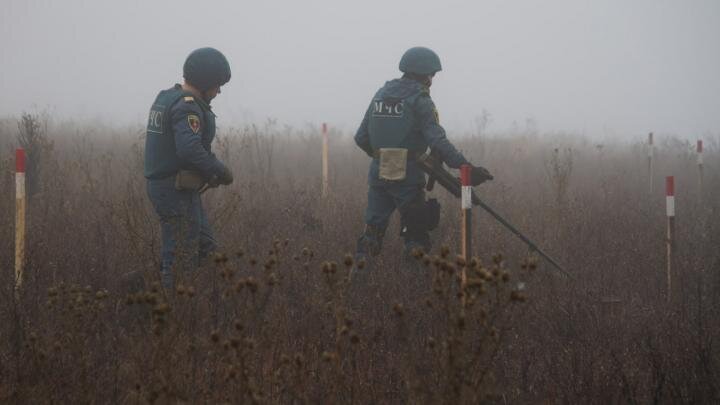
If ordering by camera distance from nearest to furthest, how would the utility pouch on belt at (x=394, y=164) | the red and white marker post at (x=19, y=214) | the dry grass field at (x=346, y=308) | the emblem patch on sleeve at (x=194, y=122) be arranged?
1. the dry grass field at (x=346, y=308)
2. the emblem patch on sleeve at (x=194, y=122)
3. the red and white marker post at (x=19, y=214)
4. the utility pouch on belt at (x=394, y=164)

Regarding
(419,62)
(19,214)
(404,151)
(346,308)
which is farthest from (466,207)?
(19,214)

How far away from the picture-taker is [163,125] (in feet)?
15.6

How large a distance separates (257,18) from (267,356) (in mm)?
102635

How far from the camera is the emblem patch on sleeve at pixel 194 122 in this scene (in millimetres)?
4628

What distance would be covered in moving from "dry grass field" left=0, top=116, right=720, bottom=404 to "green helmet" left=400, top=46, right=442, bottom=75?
169cm

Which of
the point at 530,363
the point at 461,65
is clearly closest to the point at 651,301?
the point at 530,363

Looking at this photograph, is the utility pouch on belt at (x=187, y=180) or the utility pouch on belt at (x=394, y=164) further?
the utility pouch on belt at (x=394, y=164)

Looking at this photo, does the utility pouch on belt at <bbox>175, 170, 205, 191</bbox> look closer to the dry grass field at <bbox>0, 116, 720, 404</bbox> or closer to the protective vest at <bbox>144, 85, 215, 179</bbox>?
the protective vest at <bbox>144, 85, 215, 179</bbox>

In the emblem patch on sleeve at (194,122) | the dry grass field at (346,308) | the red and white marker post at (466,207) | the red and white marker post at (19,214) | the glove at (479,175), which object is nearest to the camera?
the dry grass field at (346,308)

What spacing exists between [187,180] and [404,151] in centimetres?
197

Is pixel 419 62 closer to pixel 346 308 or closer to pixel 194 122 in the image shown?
pixel 194 122

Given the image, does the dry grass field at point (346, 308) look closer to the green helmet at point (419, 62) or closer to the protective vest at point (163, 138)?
the protective vest at point (163, 138)

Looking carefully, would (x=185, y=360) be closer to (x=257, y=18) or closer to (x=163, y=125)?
(x=163, y=125)

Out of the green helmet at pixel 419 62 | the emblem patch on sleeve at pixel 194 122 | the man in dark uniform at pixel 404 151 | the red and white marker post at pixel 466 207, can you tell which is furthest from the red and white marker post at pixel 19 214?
the green helmet at pixel 419 62
